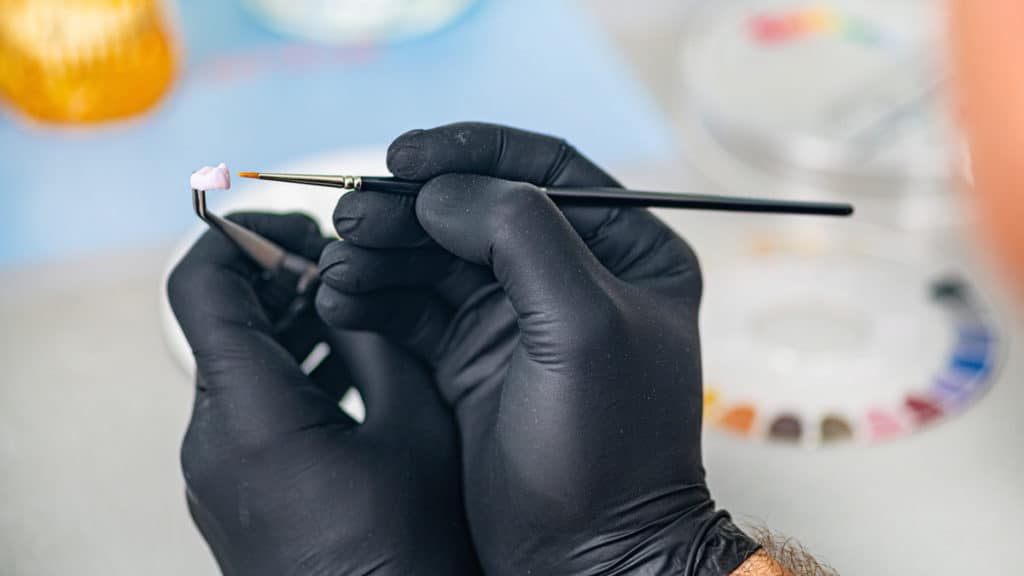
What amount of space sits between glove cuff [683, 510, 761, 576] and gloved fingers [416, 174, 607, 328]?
0.45ft

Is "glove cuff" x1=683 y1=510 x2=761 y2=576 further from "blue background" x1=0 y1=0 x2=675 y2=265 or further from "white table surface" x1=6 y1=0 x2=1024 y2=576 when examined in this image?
"blue background" x1=0 y1=0 x2=675 y2=265

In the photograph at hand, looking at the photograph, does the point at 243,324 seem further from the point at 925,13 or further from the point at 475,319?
the point at 925,13

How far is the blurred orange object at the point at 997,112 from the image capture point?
641 millimetres

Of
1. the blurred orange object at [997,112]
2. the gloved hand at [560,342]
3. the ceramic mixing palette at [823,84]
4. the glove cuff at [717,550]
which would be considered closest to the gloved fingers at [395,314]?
the gloved hand at [560,342]

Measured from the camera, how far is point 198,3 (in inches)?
48.3

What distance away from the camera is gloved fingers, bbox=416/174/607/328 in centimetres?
52

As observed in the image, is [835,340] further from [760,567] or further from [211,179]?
[211,179]

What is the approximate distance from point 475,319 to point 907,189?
531 mm

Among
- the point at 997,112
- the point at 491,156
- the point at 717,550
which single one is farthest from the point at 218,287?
the point at 997,112

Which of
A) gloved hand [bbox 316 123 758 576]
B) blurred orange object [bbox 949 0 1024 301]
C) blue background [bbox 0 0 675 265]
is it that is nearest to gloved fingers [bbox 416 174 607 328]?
gloved hand [bbox 316 123 758 576]

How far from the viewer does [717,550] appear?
0.55 metres

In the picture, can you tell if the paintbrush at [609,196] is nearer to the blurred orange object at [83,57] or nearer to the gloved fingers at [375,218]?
the gloved fingers at [375,218]

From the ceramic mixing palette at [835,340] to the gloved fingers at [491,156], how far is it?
0.29m

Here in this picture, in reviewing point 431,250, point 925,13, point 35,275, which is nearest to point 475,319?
point 431,250
